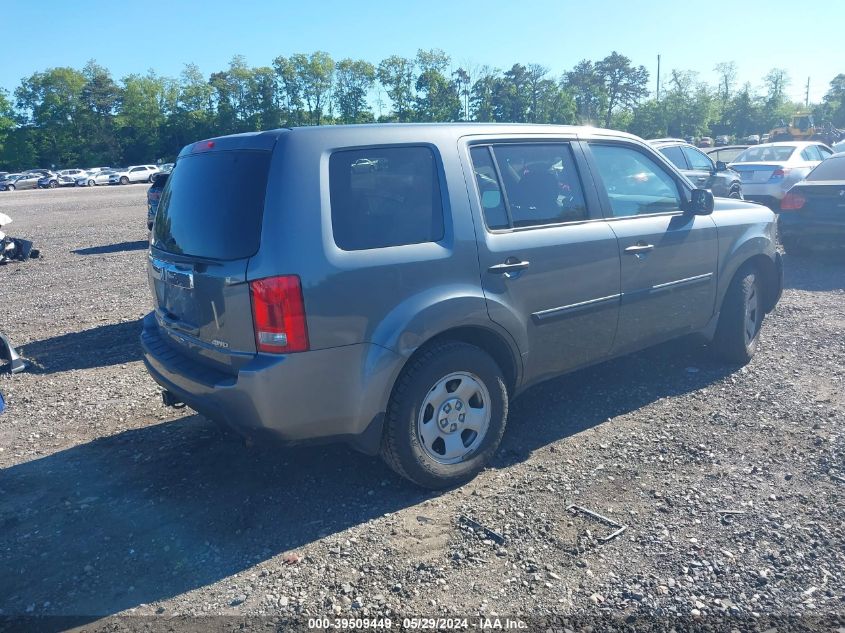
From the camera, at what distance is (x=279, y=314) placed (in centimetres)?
335

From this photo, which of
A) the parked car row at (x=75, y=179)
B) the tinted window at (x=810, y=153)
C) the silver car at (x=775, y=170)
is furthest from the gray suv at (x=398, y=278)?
the parked car row at (x=75, y=179)

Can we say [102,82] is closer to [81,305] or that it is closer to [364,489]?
[81,305]

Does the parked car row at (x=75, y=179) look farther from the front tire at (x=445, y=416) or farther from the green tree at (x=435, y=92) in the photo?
the front tire at (x=445, y=416)

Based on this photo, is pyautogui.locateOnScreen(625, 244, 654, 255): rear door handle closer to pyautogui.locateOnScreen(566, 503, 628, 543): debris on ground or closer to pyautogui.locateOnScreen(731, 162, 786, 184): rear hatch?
pyautogui.locateOnScreen(566, 503, 628, 543): debris on ground

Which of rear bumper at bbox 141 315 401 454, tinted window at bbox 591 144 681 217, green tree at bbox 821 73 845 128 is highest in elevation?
green tree at bbox 821 73 845 128

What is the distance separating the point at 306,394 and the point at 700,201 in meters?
3.40

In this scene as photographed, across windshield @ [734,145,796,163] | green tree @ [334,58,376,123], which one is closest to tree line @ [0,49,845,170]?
green tree @ [334,58,376,123]

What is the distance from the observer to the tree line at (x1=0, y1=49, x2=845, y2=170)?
198ft

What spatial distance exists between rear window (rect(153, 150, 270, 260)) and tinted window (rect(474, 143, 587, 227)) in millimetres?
1509

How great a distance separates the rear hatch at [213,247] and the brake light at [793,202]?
928 cm

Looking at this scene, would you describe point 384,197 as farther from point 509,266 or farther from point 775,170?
point 775,170

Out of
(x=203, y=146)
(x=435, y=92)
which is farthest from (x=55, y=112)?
(x=203, y=146)

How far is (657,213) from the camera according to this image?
5117 mm

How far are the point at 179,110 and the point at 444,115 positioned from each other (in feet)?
196
